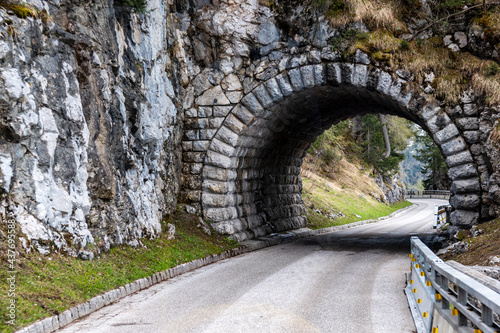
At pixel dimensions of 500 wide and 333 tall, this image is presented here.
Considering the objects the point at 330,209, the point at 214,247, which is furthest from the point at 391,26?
the point at 330,209

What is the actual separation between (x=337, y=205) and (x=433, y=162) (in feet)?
102

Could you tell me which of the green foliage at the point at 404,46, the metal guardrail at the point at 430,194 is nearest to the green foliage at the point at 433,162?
the metal guardrail at the point at 430,194

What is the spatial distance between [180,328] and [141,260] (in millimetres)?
4250

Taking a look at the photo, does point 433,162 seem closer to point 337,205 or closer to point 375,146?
point 375,146

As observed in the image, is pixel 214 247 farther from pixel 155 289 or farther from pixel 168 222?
pixel 155 289

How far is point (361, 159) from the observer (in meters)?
41.1

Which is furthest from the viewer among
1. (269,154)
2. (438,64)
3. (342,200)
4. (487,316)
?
(342,200)

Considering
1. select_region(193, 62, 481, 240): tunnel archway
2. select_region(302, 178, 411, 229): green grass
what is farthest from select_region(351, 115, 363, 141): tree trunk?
select_region(193, 62, 481, 240): tunnel archway

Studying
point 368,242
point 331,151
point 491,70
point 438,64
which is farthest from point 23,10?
point 331,151

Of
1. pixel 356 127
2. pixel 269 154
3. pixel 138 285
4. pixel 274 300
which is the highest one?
pixel 356 127

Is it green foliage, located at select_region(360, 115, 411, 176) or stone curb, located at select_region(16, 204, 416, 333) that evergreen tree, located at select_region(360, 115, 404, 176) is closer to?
green foliage, located at select_region(360, 115, 411, 176)

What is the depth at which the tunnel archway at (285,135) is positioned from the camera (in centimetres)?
1302

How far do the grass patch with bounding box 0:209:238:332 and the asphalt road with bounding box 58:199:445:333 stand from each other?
0.46 meters

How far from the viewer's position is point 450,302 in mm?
4770
